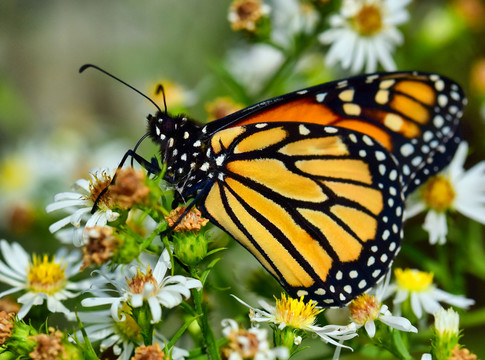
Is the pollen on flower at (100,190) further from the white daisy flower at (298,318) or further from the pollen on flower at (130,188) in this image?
the white daisy flower at (298,318)

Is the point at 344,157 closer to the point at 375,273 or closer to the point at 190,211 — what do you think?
the point at 375,273

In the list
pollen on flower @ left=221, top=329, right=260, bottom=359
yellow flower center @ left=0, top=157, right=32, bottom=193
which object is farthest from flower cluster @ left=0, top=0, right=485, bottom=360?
yellow flower center @ left=0, top=157, right=32, bottom=193

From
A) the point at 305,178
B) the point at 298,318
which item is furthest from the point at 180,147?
the point at 298,318

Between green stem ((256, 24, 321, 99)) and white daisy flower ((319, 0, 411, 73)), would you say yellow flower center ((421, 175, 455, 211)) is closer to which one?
white daisy flower ((319, 0, 411, 73))

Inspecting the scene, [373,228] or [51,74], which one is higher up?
[51,74]

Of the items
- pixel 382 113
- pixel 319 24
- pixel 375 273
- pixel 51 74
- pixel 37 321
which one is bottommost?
pixel 375 273

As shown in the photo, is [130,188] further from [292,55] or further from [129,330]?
[292,55]

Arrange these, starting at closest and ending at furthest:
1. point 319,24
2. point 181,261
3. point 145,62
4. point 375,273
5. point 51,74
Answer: point 181,261
point 375,273
point 319,24
point 145,62
point 51,74

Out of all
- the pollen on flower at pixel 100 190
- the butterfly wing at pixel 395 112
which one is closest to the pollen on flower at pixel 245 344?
the pollen on flower at pixel 100 190

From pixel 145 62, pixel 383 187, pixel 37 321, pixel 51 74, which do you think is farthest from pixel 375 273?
pixel 51 74
